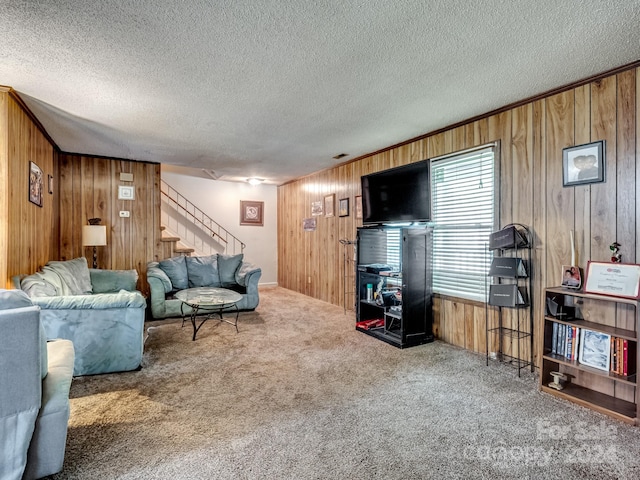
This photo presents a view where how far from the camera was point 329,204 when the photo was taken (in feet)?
18.0

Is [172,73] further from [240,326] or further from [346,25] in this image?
[240,326]

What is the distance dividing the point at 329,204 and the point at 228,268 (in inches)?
78.6

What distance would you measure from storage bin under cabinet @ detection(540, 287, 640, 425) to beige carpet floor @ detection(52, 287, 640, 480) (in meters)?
0.14

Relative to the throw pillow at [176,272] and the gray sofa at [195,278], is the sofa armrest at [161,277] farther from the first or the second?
the throw pillow at [176,272]

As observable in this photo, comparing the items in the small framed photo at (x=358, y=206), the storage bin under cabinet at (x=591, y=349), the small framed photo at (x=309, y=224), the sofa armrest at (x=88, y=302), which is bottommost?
the storage bin under cabinet at (x=591, y=349)

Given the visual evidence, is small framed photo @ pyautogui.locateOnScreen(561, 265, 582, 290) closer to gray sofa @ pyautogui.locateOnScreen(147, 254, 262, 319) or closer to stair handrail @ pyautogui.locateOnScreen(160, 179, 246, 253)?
gray sofa @ pyautogui.locateOnScreen(147, 254, 262, 319)

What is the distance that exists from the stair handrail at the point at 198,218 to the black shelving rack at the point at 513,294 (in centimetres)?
529

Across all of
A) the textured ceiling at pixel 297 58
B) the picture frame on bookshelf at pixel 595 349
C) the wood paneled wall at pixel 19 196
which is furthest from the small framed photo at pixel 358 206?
the wood paneled wall at pixel 19 196

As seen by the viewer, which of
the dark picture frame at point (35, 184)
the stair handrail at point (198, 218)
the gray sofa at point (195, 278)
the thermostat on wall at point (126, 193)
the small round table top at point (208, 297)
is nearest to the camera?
the dark picture frame at point (35, 184)

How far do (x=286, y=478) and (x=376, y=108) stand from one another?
9.39 feet

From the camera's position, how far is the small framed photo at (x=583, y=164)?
2.36 m

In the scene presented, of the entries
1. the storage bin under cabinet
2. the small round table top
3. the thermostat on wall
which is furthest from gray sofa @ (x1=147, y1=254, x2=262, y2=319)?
the storage bin under cabinet

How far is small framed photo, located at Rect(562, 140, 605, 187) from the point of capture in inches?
92.9

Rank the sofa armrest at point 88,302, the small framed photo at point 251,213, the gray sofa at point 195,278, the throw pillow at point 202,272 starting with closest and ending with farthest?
the sofa armrest at point 88,302 < the gray sofa at point 195,278 < the throw pillow at point 202,272 < the small framed photo at point 251,213
